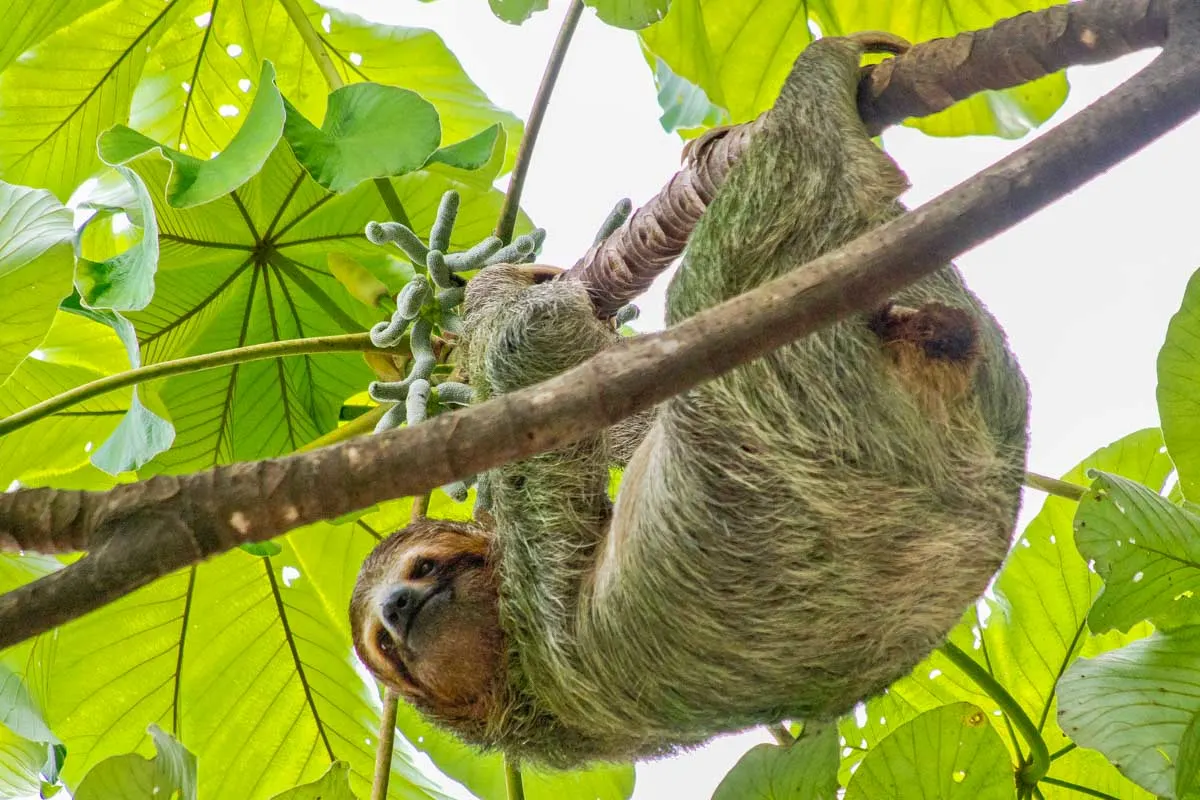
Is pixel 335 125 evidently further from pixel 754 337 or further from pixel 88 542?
pixel 754 337

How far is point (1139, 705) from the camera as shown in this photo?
8.18 ft

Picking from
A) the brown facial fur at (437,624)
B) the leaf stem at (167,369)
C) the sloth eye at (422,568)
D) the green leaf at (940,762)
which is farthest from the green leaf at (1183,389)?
the leaf stem at (167,369)

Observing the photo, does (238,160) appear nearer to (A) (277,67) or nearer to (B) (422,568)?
(B) (422,568)

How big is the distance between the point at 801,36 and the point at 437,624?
7.50 feet

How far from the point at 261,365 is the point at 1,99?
54.0 inches

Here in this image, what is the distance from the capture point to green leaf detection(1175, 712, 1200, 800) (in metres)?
2.27

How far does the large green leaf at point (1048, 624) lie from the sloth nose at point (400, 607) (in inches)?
57.4

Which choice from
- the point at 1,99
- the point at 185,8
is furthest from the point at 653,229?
the point at 1,99

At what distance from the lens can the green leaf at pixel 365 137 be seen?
8.64 feet

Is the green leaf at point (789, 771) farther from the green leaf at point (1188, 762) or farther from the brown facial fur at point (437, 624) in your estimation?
the brown facial fur at point (437, 624)

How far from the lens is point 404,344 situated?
130 inches

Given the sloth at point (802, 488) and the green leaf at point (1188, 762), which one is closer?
the green leaf at point (1188, 762)

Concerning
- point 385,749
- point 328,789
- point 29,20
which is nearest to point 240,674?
point 385,749

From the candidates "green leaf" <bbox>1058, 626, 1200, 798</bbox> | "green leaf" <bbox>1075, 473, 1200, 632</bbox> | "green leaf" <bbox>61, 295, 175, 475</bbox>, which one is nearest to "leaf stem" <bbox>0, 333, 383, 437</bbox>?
"green leaf" <bbox>61, 295, 175, 475</bbox>
